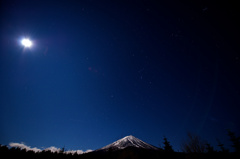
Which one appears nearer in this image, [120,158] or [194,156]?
[120,158]

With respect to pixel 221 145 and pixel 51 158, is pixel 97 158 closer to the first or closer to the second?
pixel 51 158

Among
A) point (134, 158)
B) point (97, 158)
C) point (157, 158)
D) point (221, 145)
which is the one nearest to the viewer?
point (134, 158)

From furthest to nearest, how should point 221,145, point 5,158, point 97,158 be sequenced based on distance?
point 221,145, point 97,158, point 5,158

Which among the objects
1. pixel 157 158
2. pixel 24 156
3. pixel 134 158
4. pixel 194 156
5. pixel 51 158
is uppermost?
pixel 24 156

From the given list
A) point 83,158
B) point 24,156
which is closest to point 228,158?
point 83,158

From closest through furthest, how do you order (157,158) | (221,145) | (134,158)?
(134,158) < (157,158) < (221,145)

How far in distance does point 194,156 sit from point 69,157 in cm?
2065

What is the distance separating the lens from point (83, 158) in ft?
55.2

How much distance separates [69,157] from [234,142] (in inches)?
1685

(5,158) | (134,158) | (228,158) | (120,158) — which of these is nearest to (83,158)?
(120,158)

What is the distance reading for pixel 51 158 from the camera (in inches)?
647

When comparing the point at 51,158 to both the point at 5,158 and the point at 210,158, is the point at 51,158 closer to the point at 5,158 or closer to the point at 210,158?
the point at 5,158

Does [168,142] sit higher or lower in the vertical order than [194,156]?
higher

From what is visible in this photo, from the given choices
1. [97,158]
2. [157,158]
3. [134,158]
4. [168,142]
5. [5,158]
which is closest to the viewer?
[134,158]
